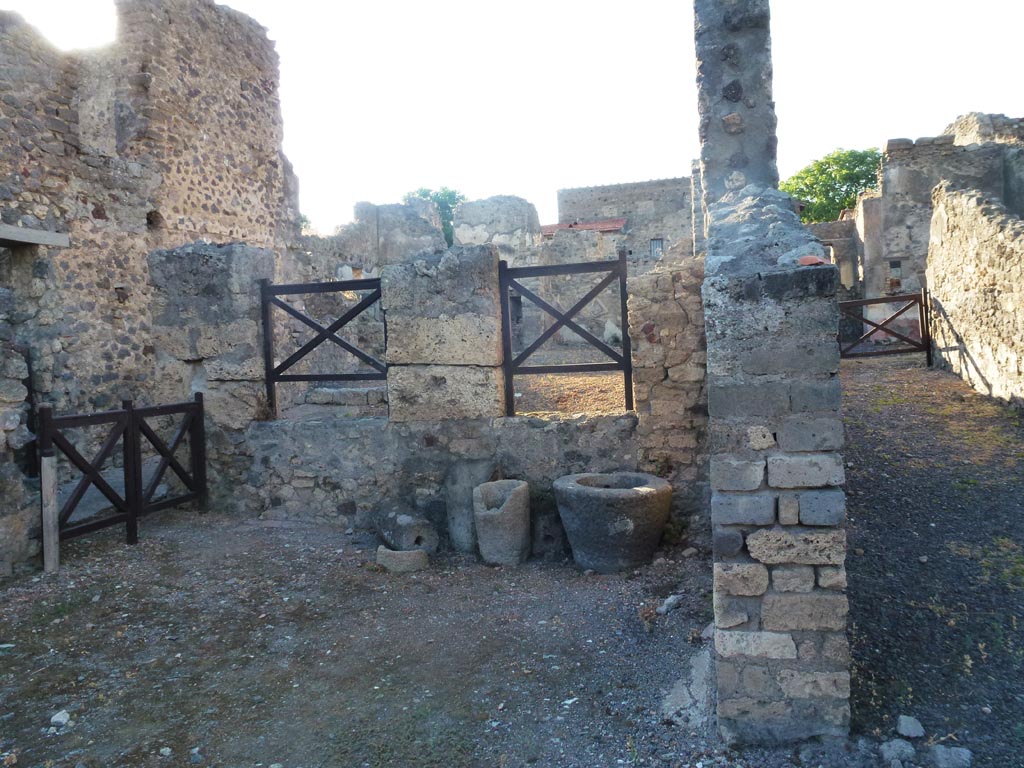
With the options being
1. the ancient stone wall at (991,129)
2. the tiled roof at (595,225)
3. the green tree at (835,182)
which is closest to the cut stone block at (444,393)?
the ancient stone wall at (991,129)

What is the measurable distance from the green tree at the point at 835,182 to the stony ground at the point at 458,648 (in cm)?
3106

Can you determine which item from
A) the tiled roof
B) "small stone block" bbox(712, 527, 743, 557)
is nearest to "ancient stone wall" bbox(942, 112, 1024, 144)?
the tiled roof

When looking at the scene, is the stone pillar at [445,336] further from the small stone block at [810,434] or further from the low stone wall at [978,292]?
the low stone wall at [978,292]

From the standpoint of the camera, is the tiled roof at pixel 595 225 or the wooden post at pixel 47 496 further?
the tiled roof at pixel 595 225

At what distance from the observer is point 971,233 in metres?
8.30

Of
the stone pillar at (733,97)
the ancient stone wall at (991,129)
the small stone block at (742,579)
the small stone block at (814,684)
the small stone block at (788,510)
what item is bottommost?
the small stone block at (814,684)

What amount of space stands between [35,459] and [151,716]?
2.83 m

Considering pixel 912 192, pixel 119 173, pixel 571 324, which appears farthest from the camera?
pixel 912 192

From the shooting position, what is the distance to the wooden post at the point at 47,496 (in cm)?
514

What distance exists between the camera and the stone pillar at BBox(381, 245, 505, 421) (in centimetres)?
584

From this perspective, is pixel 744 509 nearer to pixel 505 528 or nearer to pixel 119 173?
pixel 505 528

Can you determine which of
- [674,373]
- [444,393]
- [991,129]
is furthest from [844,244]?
[444,393]

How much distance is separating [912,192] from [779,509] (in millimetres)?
15397

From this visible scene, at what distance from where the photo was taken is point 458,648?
3969 mm
